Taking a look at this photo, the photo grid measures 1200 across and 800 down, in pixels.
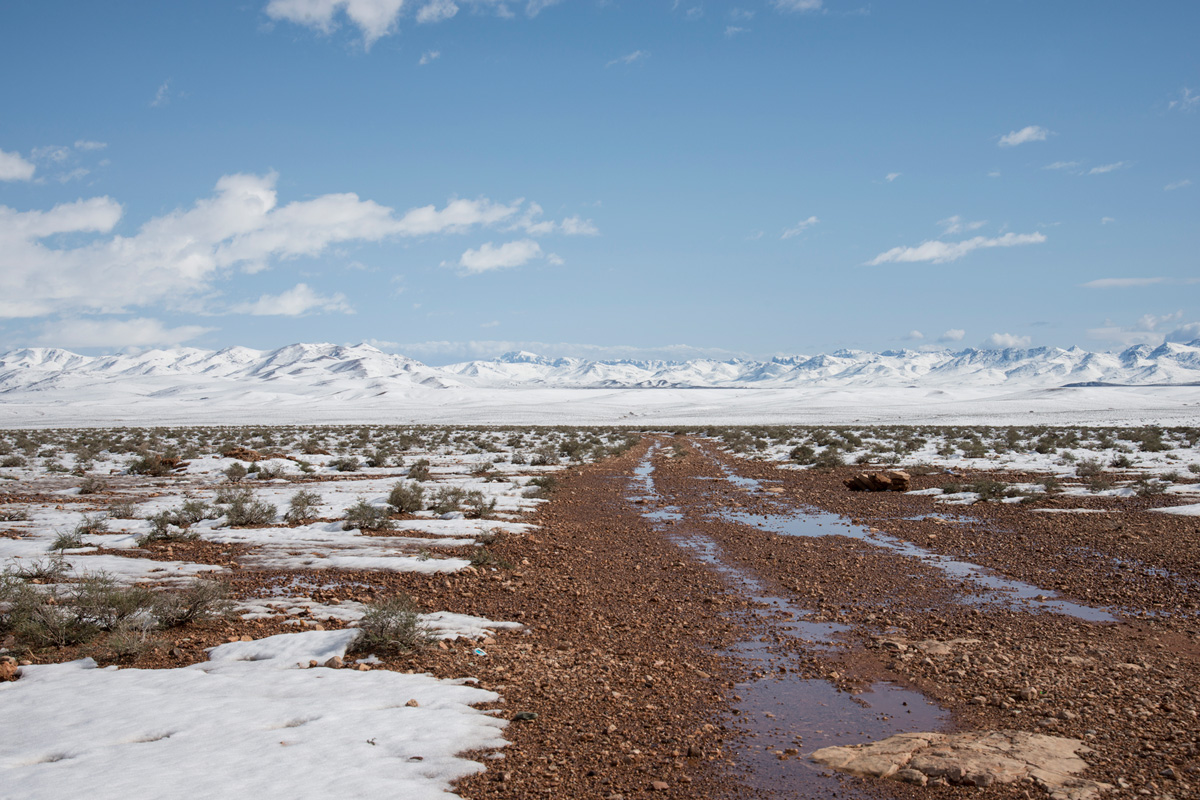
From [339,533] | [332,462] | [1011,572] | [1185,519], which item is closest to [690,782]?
[1011,572]

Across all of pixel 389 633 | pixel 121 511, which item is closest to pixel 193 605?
pixel 389 633

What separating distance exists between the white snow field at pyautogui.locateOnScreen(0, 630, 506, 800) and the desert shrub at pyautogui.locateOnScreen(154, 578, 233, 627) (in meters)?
0.94

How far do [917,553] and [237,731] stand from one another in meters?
9.93

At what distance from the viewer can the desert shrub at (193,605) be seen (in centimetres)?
722

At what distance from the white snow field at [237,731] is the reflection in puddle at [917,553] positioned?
681 cm

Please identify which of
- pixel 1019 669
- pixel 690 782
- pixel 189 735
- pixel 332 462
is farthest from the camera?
pixel 332 462

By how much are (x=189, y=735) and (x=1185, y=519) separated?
51.7 feet

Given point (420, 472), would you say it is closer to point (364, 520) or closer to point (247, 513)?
point (247, 513)

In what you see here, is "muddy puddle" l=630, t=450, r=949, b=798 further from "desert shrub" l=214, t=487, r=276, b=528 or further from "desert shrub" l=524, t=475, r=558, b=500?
"desert shrub" l=214, t=487, r=276, b=528

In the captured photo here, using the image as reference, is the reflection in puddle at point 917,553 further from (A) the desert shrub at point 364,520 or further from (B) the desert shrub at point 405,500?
(A) the desert shrub at point 364,520

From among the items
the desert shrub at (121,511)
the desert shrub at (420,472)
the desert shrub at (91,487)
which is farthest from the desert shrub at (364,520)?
the desert shrub at (91,487)

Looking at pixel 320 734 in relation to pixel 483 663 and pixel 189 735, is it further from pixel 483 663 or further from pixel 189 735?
pixel 483 663

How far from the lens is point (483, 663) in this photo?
21.2 ft

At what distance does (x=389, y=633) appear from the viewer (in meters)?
6.73
